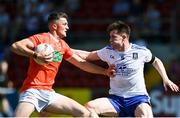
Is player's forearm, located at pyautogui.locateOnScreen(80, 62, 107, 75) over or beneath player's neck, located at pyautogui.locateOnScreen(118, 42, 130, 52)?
beneath

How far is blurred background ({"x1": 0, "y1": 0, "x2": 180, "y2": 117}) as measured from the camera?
18.0 metres

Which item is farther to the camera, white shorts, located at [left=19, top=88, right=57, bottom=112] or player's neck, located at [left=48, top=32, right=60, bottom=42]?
player's neck, located at [left=48, top=32, right=60, bottom=42]

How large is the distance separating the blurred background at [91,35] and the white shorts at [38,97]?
7.87 m

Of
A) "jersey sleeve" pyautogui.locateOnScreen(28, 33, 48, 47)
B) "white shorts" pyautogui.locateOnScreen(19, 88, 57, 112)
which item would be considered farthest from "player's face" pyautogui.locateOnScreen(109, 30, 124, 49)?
"white shorts" pyautogui.locateOnScreen(19, 88, 57, 112)

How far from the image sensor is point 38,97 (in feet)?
32.6

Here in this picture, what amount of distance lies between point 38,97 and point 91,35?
34.6ft

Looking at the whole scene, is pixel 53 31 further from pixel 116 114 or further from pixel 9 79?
pixel 9 79

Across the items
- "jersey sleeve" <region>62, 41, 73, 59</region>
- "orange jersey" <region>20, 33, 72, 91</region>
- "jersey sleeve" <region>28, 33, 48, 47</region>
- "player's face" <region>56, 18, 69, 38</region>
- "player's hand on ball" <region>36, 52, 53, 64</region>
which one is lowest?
"orange jersey" <region>20, 33, 72, 91</region>

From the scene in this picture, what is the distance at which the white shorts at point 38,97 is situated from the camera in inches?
388

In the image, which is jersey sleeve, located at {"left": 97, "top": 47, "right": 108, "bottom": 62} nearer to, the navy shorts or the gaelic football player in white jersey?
the gaelic football player in white jersey

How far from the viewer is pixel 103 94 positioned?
18047 mm

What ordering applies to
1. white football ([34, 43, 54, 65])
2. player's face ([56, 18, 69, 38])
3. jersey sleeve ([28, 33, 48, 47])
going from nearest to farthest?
white football ([34, 43, 54, 65]) → jersey sleeve ([28, 33, 48, 47]) → player's face ([56, 18, 69, 38])

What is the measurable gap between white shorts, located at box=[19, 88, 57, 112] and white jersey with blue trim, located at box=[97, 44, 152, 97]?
3.71 ft

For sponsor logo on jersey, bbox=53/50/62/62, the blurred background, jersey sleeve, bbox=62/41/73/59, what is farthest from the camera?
the blurred background
